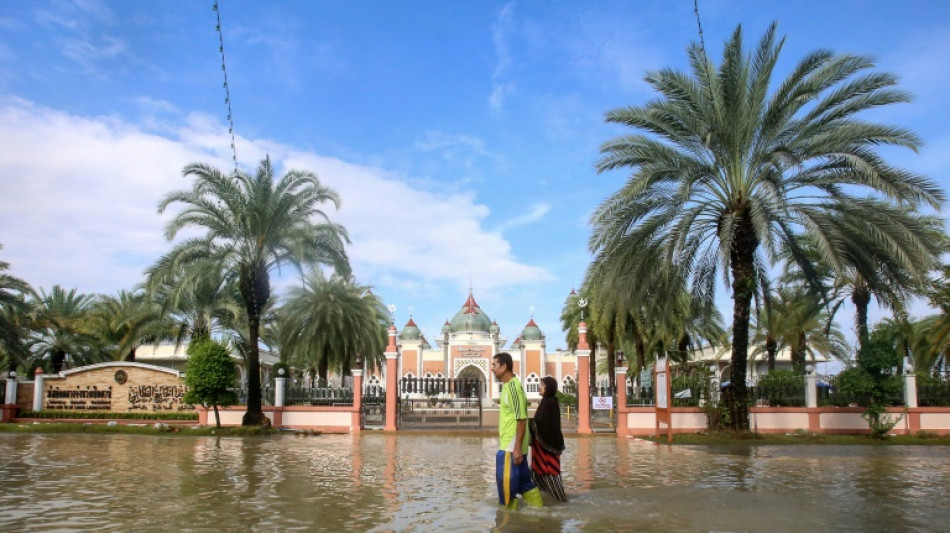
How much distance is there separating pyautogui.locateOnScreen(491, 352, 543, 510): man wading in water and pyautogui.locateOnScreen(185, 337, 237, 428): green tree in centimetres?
1526

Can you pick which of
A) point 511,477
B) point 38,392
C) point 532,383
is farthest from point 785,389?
point 532,383

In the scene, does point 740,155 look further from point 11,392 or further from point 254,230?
point 11,392

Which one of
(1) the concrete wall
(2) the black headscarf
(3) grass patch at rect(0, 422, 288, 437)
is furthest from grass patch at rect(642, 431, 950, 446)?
(2) the black headscarf

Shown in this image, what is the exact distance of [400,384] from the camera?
79.9 ft

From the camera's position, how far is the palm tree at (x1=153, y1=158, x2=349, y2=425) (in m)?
21.1

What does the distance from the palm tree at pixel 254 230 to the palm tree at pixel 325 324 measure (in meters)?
8.78

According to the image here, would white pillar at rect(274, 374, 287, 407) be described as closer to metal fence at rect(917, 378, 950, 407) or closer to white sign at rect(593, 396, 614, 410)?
white sign at rect(593, 396, 614, 410)

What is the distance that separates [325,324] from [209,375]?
10960 millimetres

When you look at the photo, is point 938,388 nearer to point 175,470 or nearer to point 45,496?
point 175,470

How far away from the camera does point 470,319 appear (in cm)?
6184

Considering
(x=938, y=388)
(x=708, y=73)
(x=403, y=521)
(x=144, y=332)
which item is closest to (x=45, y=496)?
(x=403, y=521)

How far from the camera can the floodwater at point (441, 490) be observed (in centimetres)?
742

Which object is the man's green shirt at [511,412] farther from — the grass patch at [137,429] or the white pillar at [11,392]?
the white pillar at [11,392]

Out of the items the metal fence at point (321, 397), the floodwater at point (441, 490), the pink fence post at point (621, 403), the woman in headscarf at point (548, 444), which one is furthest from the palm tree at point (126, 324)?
the woman in headscarf at point (548, 444)
